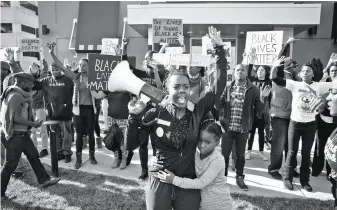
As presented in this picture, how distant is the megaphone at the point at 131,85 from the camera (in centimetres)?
231

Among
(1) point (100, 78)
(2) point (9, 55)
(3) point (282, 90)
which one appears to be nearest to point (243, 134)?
(3) point (282, 90)

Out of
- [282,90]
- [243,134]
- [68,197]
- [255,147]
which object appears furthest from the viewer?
[255,147]

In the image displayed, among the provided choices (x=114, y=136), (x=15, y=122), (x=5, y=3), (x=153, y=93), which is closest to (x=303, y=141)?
(x=153, y=93)

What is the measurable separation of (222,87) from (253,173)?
3262 mm

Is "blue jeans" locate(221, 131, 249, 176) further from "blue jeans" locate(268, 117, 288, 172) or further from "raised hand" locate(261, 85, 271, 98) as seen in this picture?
"raised hand" locate(261, 85, 271, 98)

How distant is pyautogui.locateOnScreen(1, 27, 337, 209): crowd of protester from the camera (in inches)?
88.7

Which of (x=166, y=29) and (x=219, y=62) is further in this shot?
(x=166, y=29)

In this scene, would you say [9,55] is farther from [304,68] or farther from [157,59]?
[304,68]

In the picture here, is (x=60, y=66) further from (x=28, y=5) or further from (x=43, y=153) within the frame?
(x=28, y=5)

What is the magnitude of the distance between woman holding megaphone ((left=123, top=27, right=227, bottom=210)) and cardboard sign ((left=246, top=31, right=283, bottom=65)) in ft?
9.73

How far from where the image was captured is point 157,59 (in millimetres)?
4672

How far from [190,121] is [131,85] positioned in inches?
25.1

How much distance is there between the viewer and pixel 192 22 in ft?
33.1

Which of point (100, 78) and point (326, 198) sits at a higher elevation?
point (100, 78)
